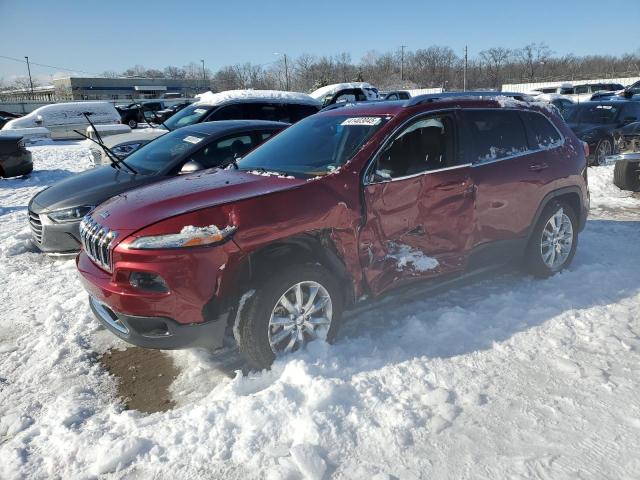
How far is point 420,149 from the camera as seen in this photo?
12.8 feet

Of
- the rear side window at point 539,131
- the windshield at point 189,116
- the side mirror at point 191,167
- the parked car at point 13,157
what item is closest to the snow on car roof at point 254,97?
the windshield at point 189,116

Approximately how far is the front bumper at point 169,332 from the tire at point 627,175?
8411mm

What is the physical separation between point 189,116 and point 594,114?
33.6 feet

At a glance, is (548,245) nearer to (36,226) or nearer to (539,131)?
(539,131)

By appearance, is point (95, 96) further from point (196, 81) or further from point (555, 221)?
point (555, 221)

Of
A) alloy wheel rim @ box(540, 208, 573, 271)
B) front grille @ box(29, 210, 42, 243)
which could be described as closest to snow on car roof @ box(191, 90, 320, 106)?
front grille @ box(29, 210, 42, 243)

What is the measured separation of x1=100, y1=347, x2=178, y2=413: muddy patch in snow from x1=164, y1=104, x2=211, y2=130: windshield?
6840mm

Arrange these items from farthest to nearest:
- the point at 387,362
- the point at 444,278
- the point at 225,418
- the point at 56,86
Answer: the point at 56,86 → the point at 444,278 → the point at 387,362 → the point at 225,418

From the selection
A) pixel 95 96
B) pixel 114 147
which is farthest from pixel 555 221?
pixel 95 96

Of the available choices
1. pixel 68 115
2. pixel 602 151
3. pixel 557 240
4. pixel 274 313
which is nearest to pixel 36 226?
pixel 274 313

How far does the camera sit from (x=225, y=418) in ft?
9.02

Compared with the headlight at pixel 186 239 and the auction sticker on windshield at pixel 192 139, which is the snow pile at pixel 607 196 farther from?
the headlight at pixel 186 239

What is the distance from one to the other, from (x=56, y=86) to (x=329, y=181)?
109 metres

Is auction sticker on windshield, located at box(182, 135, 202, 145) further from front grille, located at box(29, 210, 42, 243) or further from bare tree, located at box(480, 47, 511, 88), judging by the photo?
bare tree, located at box(480, 47, 511, 88)
